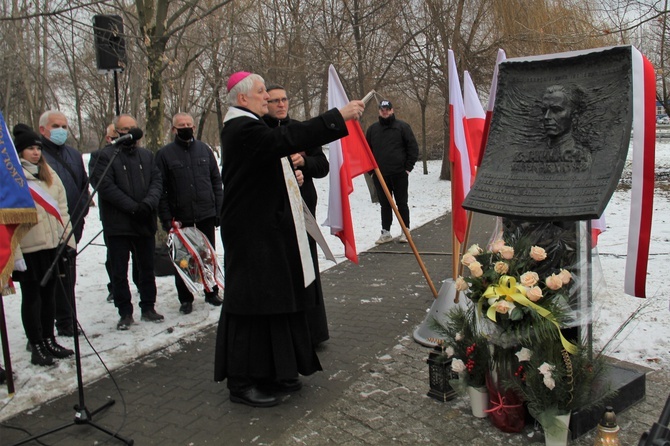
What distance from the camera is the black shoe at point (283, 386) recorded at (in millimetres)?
4121

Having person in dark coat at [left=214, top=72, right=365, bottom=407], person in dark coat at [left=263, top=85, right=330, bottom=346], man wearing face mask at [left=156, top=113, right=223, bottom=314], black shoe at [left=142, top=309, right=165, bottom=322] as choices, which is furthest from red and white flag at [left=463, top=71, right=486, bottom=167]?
black shoe at [left=142, top=309, right=165, bottom=322]

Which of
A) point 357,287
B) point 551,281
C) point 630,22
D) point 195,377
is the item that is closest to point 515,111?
point 551,281

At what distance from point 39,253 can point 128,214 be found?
36.4 inches

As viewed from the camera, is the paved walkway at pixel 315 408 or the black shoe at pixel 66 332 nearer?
the paved walkway at pixel 315 408

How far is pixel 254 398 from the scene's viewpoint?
397cm

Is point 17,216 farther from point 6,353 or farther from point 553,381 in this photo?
point 553,381

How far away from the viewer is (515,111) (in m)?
3.94

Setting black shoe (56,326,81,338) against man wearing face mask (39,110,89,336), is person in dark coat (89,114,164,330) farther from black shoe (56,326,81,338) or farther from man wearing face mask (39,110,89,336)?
black shoe (56,326,81,338)

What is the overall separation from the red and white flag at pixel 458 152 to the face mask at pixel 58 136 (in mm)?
3299

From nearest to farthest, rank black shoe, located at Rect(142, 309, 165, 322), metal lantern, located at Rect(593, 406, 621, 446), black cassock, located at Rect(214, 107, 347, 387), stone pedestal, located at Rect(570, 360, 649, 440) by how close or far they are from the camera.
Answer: metal lantern, located at Rect(593, 406, 621, 446), stone pedestal, located at Rect(570, 360, 649, 440), black cassock, located at Rect(214, 107, 347, 387), black shoe, located at Rect(142, 309, 165, 322)

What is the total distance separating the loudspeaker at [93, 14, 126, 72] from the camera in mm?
7461

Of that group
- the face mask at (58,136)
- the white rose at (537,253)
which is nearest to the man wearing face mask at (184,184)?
the face mask at (58,136)

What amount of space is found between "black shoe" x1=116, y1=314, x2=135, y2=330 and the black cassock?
6.28ft

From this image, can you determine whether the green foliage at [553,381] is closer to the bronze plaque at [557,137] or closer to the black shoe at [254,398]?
the bronze plaque at [557,137]
